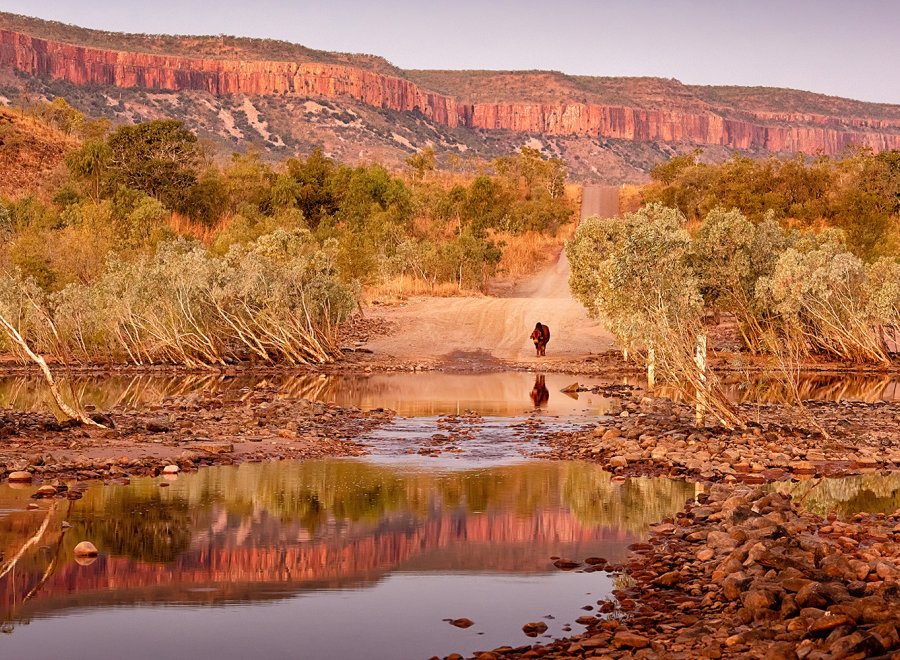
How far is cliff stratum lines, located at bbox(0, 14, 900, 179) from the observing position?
141500 millimetres

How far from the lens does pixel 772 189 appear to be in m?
55.7

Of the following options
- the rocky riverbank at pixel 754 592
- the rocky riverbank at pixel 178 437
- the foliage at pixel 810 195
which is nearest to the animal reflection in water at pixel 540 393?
the rocky riverbank at pixel 178 437

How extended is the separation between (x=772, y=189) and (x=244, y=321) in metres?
32.4

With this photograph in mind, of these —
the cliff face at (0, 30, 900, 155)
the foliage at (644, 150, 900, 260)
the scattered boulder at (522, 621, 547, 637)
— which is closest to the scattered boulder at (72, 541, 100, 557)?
the scattered boulder at (522, 621, 547, 637)

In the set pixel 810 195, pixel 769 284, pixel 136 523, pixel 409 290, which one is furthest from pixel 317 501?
pixel 810 195

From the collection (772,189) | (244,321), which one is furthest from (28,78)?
(244,321)

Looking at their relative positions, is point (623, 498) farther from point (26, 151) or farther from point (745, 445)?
point (26, 151)

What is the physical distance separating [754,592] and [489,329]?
2999 cm

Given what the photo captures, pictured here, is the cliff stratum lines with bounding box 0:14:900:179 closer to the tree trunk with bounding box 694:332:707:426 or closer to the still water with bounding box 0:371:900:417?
the still water with bounding box 0:371:900:417

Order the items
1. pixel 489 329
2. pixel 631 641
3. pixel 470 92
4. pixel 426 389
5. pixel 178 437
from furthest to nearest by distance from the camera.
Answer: pixel 470 92 → pixel 489 329 → pixel 426 389 → pixel 178 437 → pixel 631 641

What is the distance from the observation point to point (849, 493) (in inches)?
586

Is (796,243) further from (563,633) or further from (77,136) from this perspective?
(77,136)

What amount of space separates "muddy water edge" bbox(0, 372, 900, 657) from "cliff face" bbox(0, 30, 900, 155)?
4593 inches

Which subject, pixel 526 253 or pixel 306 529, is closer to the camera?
pixel 306 529
